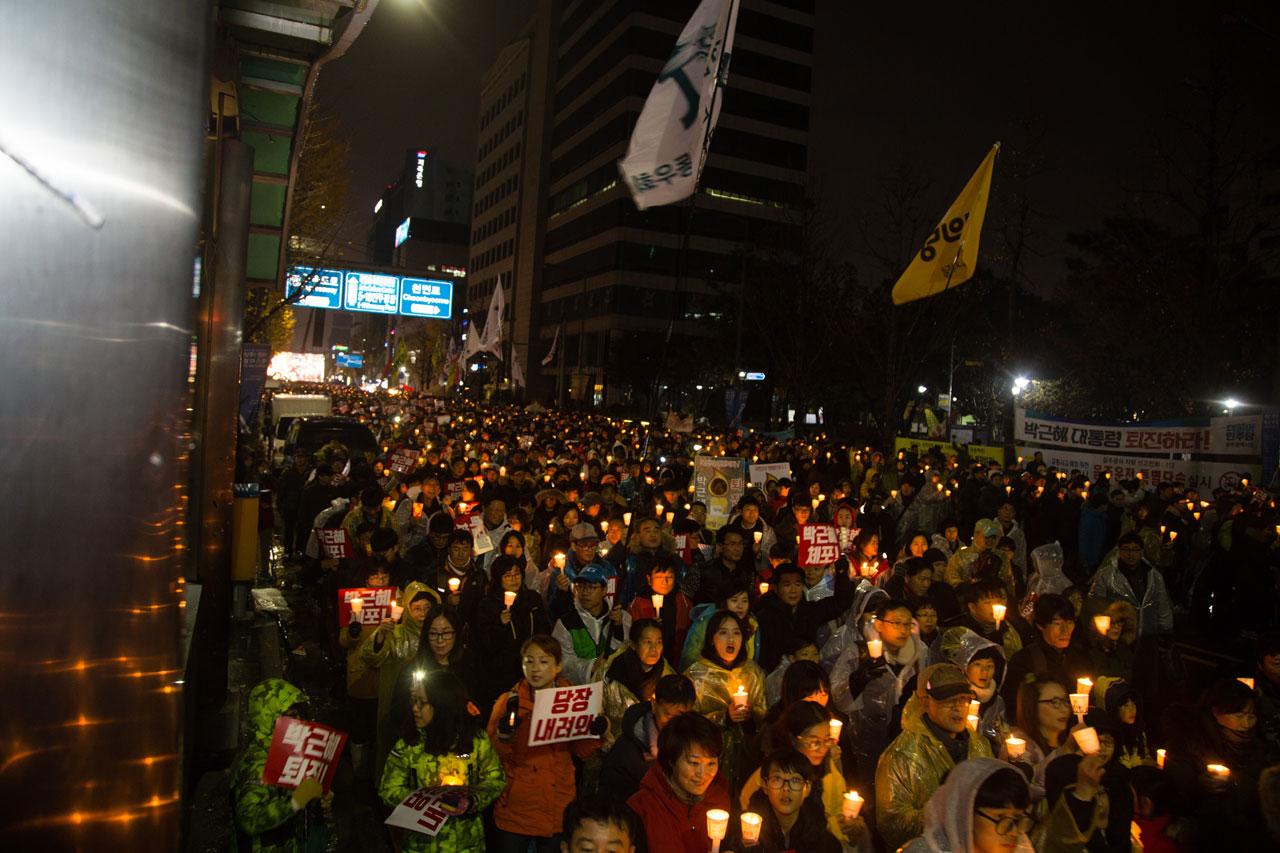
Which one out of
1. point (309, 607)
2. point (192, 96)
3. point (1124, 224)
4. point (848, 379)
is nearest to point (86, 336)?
point (192, 96)

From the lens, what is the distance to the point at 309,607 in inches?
404

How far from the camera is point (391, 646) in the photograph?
17.4 feet

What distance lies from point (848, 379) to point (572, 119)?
41.7m

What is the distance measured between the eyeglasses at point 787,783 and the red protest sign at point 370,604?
3.26 metres

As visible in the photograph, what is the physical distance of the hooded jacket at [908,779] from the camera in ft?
11.9

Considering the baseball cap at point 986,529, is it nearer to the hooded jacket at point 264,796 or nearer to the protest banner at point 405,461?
the hooded jacket at point 264,796

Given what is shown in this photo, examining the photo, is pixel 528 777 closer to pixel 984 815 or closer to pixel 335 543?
pixel 984 815

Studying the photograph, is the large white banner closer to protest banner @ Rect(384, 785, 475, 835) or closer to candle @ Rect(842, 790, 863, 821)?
candle @ Rect(842, 790, 863, 821)

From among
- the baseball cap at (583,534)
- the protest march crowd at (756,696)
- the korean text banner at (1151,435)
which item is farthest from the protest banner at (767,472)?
the korean text banner at (1151,435)

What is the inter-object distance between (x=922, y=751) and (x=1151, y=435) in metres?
14.1

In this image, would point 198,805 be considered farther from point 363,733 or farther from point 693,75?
point 693,75

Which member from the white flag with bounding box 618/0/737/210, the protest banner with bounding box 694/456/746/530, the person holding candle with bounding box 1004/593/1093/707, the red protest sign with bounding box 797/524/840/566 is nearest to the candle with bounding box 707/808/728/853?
the person holding candle with bounding box 1004/593/1093/707

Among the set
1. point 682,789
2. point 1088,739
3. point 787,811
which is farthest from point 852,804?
point 1088,739

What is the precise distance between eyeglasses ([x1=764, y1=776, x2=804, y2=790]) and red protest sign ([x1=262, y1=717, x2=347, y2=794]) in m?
1.83
